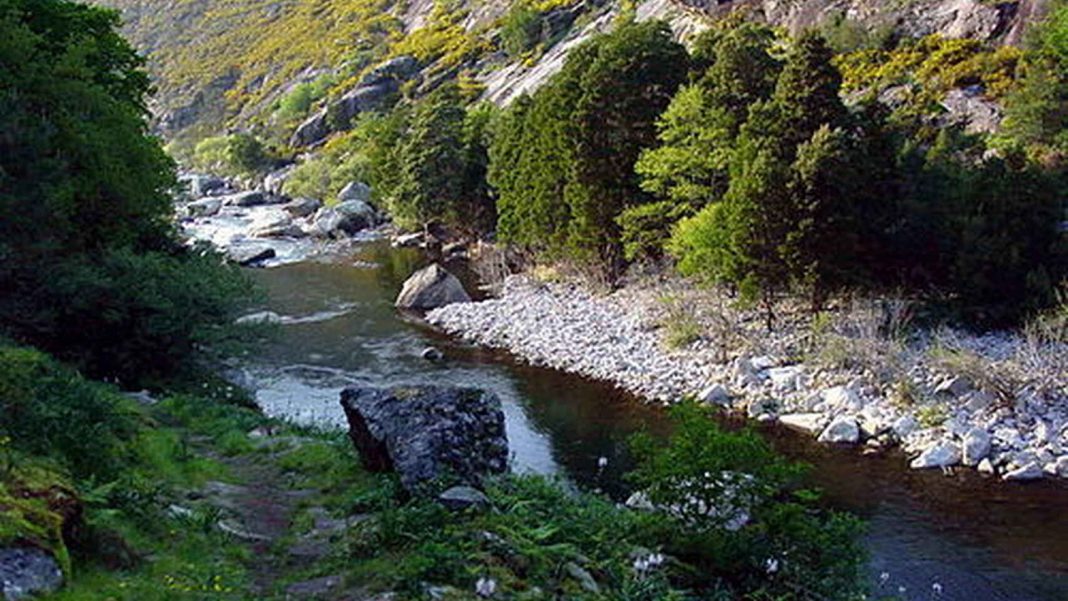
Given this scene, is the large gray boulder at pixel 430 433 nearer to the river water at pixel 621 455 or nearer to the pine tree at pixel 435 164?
the river water at pixel 621 455

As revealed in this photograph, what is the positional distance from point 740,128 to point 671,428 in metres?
11.9

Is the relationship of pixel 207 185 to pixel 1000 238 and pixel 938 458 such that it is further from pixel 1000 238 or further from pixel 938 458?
pixel 938 458

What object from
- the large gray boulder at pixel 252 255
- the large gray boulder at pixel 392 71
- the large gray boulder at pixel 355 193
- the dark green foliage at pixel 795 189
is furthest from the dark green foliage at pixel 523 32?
the dark green foliage at pixel 795 189

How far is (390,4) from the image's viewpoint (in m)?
149

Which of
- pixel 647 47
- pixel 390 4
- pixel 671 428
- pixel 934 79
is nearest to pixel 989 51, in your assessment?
pixel 934 79

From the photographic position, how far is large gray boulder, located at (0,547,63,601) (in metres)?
6.77

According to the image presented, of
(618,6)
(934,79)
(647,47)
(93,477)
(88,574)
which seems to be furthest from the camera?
(618,6)

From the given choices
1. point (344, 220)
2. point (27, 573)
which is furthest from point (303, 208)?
point (27, 573)

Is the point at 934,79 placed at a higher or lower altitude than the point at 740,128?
lower

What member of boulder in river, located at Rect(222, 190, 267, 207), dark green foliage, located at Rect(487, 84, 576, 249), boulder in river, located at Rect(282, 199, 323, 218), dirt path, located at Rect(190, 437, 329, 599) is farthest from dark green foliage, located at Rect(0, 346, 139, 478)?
boulder in river, located at Rect(222, 190, 267, 207)

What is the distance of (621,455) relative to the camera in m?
23.0

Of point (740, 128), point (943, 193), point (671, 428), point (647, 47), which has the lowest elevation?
point (671, 428)

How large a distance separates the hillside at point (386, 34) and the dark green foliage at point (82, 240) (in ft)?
154

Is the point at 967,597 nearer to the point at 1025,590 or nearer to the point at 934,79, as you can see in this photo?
the point at 1025,590
